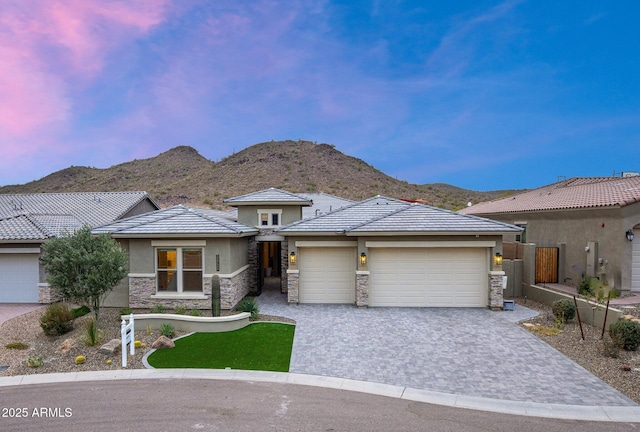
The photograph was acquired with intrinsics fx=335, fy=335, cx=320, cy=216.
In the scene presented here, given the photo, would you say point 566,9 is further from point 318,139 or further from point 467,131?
point 318,139

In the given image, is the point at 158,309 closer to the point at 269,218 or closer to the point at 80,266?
the point at 80,266

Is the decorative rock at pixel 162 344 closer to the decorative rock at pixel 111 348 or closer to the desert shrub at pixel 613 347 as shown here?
the decorative rock at pixel 111 348

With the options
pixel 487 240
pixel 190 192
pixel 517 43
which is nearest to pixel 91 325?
A: pixel 487 240

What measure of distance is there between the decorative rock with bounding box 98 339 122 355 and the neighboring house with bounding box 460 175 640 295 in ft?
50.7

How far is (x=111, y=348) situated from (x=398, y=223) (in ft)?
33.5

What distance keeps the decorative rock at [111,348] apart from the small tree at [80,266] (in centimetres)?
158

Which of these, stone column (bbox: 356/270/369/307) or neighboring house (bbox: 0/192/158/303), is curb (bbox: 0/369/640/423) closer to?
neighboring house (bbox: 0/192/158/303)

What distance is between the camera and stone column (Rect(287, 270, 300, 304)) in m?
13.8

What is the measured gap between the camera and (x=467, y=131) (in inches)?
1697

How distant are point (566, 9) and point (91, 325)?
27.0 metres

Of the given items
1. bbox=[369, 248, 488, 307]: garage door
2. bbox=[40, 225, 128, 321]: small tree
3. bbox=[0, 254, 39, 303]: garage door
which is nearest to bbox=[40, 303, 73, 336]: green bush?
bbox=[40, 225, 128, 321]: small tree

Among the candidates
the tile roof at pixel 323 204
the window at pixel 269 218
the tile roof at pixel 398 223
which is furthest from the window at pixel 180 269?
the tile roof at pixel 323 204

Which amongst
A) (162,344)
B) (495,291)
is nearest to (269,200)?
(162,344)

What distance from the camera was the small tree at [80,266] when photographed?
30.5 ft
